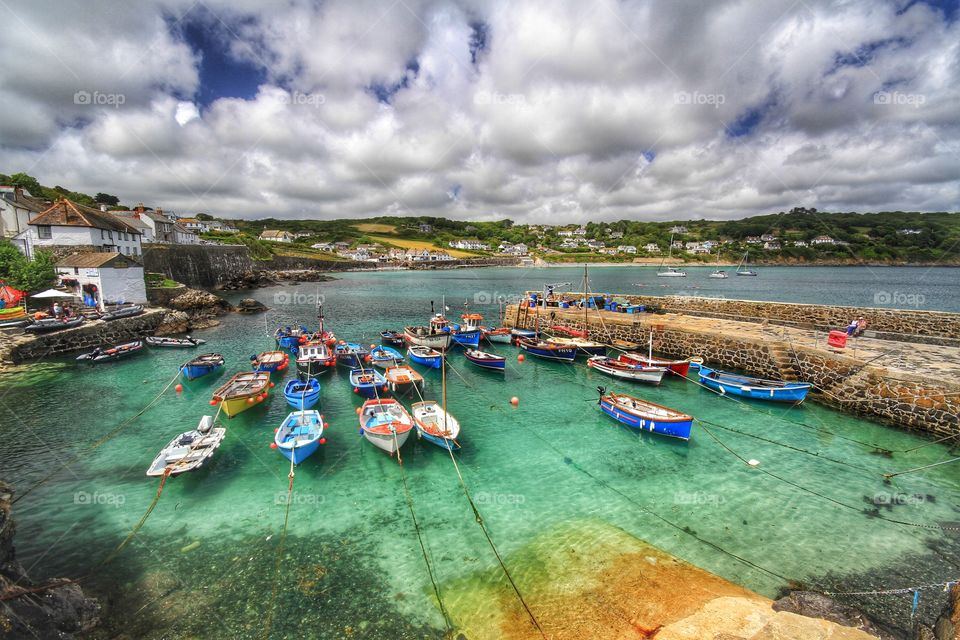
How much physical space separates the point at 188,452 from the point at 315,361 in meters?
12.2

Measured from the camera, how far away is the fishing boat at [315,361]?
2584 centimetres

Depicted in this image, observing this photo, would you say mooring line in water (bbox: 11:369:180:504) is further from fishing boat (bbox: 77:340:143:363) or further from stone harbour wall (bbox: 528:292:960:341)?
stone harbour wall (bbox: 528:292:960:341)

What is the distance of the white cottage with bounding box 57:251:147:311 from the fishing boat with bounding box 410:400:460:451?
129ft

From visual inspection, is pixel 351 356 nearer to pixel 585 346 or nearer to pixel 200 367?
pixel 200 367

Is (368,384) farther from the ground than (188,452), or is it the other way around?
(368,384)

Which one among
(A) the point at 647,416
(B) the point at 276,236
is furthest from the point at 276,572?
(B) the point at 276,236

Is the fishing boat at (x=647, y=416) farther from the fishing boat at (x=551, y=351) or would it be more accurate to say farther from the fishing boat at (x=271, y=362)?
the fishing boat at (x=271, y=362)

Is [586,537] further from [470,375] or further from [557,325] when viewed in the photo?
[557,325]

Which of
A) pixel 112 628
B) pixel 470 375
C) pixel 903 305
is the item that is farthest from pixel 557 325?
pixel 903 305

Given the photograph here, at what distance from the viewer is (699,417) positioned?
782 inches

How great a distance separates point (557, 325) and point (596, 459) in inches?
903

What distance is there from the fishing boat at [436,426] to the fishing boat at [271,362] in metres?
14.1

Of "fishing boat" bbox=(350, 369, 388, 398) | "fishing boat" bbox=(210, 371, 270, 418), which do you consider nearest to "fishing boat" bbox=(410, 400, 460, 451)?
"fishing boat" bbox=(350, 369, 388, 398)

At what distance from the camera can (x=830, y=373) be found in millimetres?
21078
